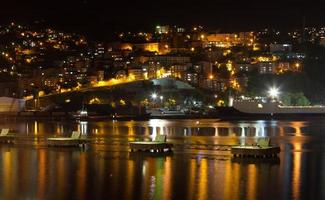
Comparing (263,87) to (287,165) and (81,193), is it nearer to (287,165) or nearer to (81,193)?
(287,165)

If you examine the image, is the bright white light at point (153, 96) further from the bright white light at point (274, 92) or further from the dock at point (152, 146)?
the dock at point (152, 146)

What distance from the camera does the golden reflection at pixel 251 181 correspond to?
17875mm

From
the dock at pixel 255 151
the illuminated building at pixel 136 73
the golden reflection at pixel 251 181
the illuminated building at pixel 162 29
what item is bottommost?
the golden reflection at pixel 251 181

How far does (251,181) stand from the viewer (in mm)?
20031

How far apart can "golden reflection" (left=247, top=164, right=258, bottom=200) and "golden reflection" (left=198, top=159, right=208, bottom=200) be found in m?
1.14

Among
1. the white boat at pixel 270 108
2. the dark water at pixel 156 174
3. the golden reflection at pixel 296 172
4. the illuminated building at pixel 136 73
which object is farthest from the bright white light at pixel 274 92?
the dark water at pixel 156 174

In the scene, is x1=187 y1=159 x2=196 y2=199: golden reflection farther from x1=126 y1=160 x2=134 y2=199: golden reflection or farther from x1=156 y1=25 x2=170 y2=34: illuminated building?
x1=156 y1=25 x2=170 y2=34: illuminated building

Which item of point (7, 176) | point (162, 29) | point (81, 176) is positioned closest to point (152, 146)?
point (81, 176)

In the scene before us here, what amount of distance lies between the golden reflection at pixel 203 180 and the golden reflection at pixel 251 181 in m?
1.14

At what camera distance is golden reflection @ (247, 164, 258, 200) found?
1788 centimetres

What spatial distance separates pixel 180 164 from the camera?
77.9 feet

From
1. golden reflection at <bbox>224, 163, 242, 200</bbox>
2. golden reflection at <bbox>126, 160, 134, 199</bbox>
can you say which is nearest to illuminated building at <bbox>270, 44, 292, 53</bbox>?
golden reflection at <bbox>126, 160, 134, 199</bbox>

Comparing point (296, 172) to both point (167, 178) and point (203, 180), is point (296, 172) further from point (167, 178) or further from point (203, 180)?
point (167, 178)

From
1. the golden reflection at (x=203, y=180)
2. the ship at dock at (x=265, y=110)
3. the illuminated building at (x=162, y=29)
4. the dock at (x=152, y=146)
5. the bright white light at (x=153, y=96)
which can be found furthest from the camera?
the illuminated building at (x=162, y=29)
